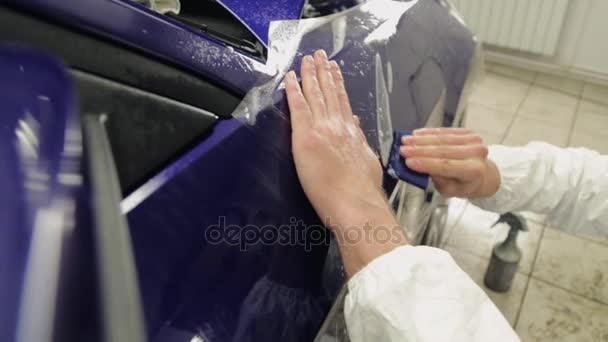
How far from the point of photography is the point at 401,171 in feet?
1.83

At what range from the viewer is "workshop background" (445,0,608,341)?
3.80 ft

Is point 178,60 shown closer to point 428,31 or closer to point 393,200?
point 393,200

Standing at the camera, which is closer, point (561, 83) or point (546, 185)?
point (546, 185)

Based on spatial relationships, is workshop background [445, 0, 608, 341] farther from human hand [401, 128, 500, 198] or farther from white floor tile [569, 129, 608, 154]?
human hand [401, 128, 500, 198]

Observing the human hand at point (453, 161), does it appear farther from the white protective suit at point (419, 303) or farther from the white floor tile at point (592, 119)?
the white floor tile at point (592, 119)

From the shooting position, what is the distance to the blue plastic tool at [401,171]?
1.83 ft

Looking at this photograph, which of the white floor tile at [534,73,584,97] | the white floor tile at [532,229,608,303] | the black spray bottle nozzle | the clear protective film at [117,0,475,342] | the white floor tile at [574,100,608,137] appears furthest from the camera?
the white floor tile at [534,73,584,97]

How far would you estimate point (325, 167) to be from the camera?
0.47 m

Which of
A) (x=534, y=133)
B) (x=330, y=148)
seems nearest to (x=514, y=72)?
(x=534, y=133)

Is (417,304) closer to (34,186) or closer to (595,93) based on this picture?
(34,186)

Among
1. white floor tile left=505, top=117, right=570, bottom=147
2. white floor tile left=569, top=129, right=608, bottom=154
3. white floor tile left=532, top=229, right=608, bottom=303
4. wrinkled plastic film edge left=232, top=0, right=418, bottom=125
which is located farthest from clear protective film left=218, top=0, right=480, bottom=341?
white floor tile left=569, top=129, right=608, bottom=154

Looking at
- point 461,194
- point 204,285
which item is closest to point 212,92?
point 204,285

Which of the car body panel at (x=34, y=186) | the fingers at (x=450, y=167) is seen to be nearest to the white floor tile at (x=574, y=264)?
the fingers at (x=450, y=167)

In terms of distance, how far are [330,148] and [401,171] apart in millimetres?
116
